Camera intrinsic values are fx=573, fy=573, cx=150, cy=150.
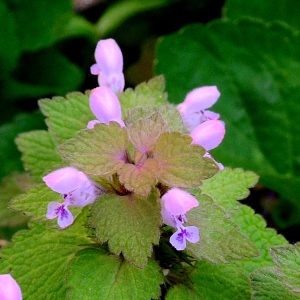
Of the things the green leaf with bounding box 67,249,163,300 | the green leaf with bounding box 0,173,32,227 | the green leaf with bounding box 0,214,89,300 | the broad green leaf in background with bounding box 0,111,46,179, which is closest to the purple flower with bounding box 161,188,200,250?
the green leaf with bounding box 67,249,163,300

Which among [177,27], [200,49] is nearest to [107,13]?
[177,27]

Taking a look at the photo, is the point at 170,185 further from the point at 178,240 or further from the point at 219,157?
the point at 219,157

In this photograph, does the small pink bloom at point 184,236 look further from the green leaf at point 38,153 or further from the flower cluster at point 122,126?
the green leaf at point 38,153

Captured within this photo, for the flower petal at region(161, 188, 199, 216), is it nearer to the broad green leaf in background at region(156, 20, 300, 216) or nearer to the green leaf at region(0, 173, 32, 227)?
the green leaf at region(0, 173, 32, 227)

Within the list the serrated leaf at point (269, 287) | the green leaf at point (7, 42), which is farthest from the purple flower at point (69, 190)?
the green leaf at point (7, 42)

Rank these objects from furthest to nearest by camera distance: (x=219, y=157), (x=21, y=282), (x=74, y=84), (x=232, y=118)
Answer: (x=74, y=84) → (x=232, y=118) → (x=219, y=157) → (x=21, y=282)
